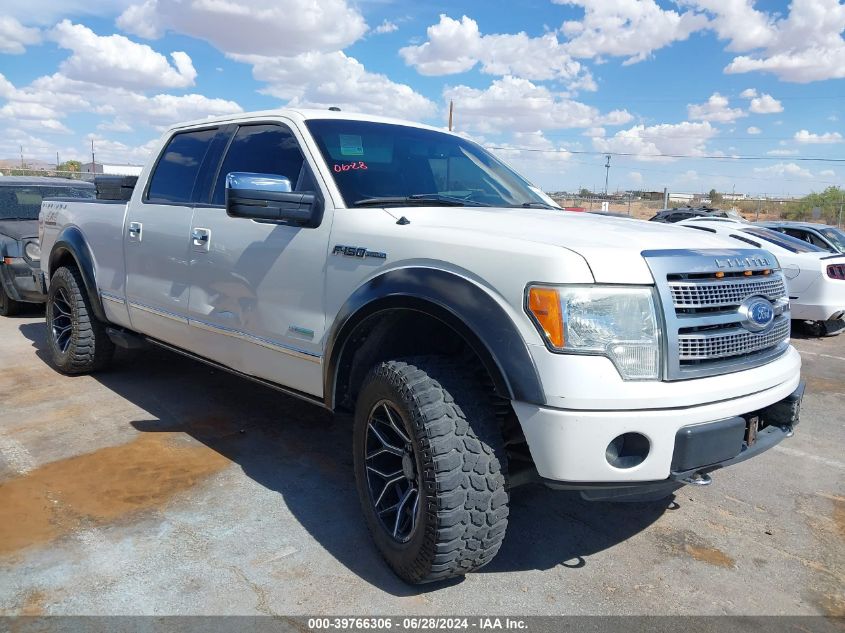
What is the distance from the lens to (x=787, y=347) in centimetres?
312

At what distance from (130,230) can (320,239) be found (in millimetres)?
2173

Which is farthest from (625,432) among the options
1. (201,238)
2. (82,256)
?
(82,256)

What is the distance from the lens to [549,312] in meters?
2.39

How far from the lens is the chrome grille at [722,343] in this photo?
8.14 feet

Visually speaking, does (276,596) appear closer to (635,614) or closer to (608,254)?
(635,614)

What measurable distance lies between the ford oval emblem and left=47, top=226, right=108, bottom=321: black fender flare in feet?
15.0

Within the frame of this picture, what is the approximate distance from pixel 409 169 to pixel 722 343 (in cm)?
188

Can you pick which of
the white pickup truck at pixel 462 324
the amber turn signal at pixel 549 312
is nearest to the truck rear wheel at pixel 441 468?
the white pickup truck at pixel 462 324

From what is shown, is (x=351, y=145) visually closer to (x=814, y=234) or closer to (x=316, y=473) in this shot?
(x=316, y=473)

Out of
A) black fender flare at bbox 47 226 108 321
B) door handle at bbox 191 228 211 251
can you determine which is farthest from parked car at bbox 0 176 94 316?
door handle at bbox 191 228 211 251

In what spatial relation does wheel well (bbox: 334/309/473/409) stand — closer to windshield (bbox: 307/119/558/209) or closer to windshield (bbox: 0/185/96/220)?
windshield (bbox: 307/119/558/209)

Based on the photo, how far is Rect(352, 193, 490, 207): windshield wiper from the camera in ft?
10.9

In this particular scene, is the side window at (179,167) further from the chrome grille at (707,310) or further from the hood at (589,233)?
the chrome grille at (707,310)

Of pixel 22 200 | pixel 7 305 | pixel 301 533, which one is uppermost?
pixel 22 200
